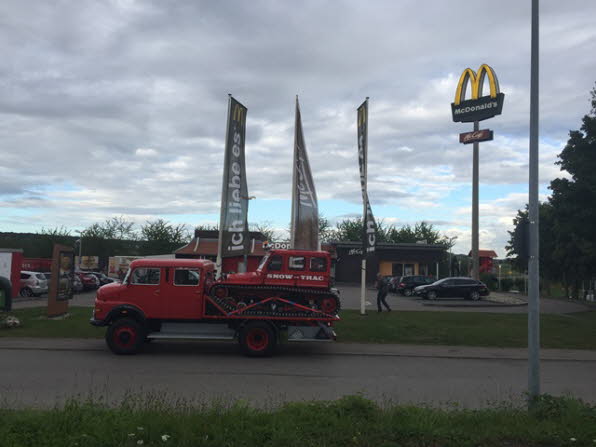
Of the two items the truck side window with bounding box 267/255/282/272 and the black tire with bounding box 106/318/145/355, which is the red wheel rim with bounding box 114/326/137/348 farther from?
the truck side window with bounding box 267/255/282/272

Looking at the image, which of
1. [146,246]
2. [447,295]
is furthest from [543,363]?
[146,246]

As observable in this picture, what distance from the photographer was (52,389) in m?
9.33

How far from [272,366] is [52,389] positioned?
15.9 feet

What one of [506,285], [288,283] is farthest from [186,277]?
[506,285]

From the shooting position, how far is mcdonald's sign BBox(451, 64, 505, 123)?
1622 inches

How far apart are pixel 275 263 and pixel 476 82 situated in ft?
108

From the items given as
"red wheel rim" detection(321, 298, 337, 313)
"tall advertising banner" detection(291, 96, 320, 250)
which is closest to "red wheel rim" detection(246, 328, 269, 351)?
"red wheel rim" detection(321, 298, 337, 313)

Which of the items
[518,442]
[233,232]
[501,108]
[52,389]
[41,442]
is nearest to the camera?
[41,442]

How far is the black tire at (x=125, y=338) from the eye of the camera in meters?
13.6

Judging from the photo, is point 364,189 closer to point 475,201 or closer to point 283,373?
point 283,373

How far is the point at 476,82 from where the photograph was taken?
138 feet

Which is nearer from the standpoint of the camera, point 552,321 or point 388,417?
point 388,417

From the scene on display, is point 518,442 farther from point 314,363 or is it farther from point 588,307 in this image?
point 588,307

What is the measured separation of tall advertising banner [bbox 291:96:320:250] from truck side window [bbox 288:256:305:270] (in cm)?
469
